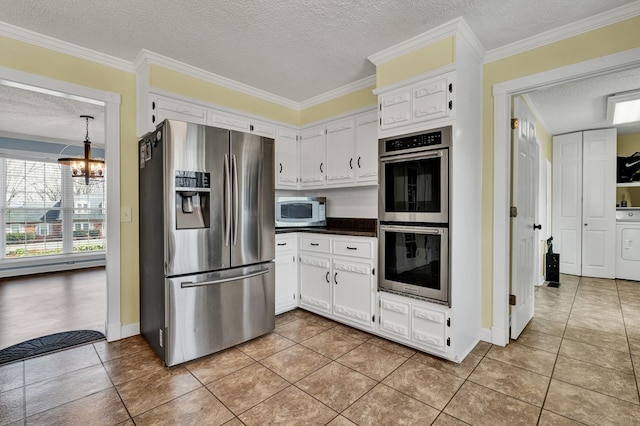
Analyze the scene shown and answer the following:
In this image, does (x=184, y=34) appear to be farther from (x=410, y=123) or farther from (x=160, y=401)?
(x=160, y=401)

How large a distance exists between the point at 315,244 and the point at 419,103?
175 centimetres

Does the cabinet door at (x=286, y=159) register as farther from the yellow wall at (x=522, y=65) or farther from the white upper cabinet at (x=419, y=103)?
the yellow wall at (x=522, y=65)

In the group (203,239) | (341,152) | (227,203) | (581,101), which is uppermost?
(581,101)

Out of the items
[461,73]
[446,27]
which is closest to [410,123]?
[461,73]

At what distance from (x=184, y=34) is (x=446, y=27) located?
2077mm

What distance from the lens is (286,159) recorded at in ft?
12.9

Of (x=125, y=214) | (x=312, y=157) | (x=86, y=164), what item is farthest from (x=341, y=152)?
(x=86, y=164)

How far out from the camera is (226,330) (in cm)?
256

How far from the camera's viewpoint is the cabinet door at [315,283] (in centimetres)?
324

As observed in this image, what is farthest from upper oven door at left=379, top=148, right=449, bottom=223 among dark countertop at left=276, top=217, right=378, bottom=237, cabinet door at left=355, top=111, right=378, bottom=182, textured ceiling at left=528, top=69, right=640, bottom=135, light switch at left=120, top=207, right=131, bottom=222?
light switch at left=120, top=207, right=131, bottom=222

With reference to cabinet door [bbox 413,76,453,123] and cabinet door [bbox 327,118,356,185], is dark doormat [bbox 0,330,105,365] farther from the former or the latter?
cabinet door [bbox 413,76,453,123]

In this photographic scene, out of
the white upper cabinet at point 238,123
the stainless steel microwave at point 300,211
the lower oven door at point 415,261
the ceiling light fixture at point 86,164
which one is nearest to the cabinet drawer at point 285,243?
the stainless steel microwave at point 300,211

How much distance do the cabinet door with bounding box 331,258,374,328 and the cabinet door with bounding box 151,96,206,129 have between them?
2.04 m

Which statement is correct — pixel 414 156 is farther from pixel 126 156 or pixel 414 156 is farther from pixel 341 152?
pixel 126 156
